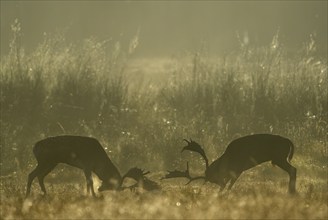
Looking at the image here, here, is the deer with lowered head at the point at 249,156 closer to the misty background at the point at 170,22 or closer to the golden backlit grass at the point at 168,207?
the golden backlit grass at the point at 168,207

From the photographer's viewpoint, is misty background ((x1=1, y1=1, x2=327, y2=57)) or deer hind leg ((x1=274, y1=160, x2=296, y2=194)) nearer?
deer hind leg ((x1=274, y1=160, x2=296, y2=194))

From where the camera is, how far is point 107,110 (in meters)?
20.9

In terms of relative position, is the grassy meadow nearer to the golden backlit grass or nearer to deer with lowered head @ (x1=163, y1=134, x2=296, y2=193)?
deer with lowered head @ (x1=163, y1=134, x2=296, y2=193)

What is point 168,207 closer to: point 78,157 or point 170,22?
point 78,157

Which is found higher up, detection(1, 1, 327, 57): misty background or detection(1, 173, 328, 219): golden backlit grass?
detection(1, 1, 327, 57): misty background

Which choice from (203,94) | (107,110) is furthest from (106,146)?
(203,94)

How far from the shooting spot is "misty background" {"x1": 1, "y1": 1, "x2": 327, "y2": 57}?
42125mm

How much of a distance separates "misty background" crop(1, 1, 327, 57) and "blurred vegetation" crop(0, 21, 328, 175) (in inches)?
669

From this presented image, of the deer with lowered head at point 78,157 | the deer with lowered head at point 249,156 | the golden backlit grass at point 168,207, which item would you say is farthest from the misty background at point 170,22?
the golden backlit grass at point 168,207

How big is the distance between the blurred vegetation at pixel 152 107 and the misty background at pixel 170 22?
16996 millimetres

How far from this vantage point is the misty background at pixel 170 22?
42125mm

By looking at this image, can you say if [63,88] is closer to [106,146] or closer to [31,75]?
[31,75]

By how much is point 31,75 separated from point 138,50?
68.1ft

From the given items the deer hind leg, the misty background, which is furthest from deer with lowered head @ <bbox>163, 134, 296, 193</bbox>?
the misty background
